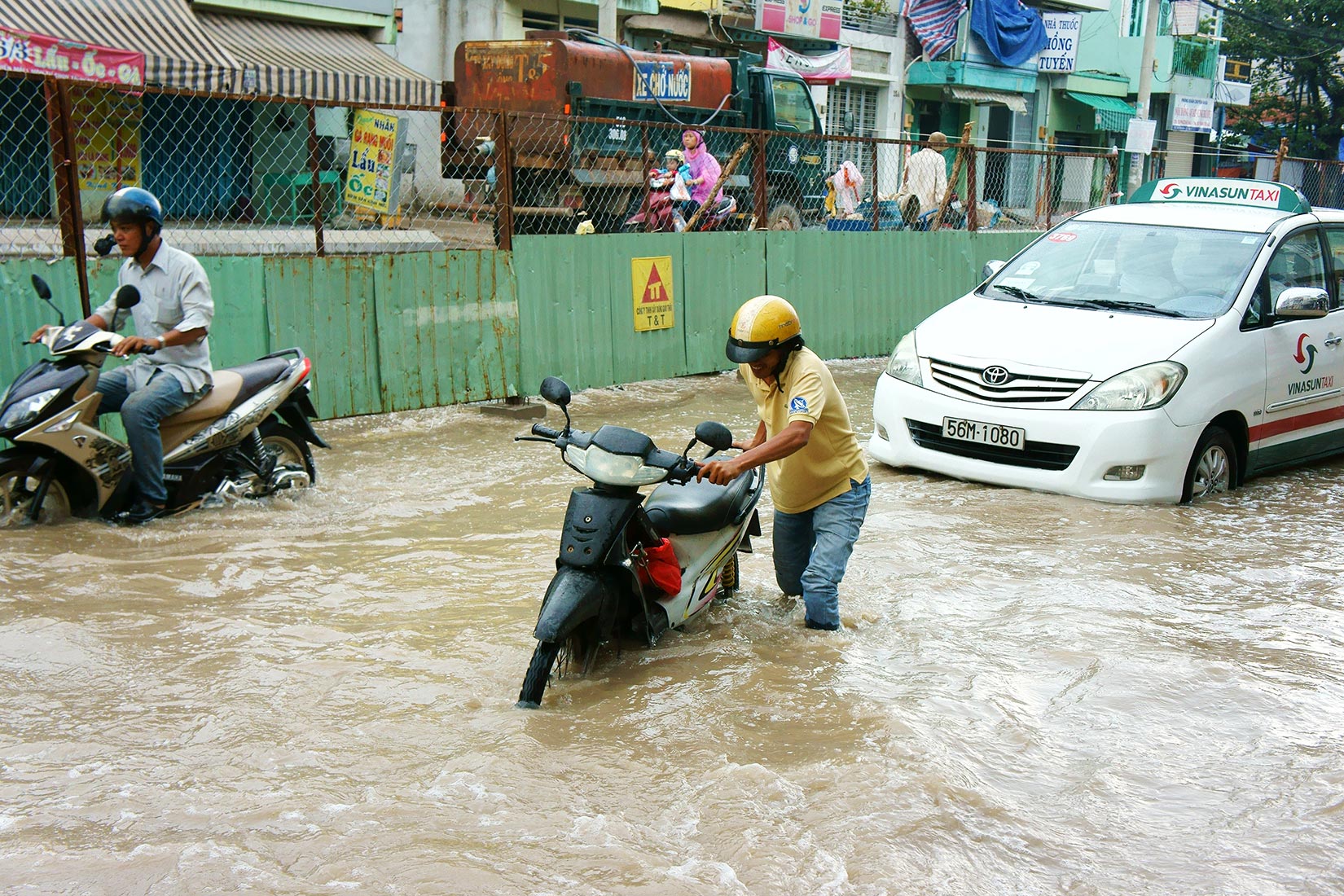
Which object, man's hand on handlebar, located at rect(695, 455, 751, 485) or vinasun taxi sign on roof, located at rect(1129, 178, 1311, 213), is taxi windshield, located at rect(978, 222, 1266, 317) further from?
man's hand on handlebar, located at rect(695, 455, 751, 485)

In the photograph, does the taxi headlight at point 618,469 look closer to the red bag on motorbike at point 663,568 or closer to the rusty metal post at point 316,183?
the red bag on motorbike at point 663,568

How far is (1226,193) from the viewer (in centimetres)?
966

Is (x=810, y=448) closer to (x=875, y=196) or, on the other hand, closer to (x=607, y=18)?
(x=875, y=196)

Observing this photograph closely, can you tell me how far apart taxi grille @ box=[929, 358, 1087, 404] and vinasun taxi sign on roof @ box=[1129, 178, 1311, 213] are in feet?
8.88

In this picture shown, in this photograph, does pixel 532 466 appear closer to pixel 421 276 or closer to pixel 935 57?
pixel 421 276

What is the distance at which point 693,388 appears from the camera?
11391 millimetres

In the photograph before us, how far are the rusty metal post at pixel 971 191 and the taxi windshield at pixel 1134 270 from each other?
494 centimetres

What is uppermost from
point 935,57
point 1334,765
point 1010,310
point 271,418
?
point 935,57

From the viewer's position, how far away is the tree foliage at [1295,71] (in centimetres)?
3700

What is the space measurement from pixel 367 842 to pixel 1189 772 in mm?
2592

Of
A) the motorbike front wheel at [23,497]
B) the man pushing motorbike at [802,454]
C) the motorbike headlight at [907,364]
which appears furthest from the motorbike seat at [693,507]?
the motorbike front wheel at [23,497]

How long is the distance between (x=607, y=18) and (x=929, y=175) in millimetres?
5973

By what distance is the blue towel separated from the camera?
32625 mm

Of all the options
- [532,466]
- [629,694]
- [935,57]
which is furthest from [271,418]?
[935,57]
